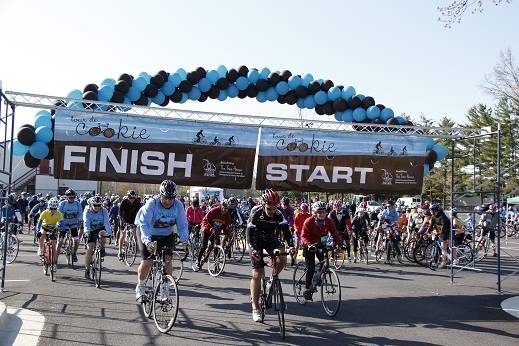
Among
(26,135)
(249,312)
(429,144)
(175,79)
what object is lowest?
(249,312)

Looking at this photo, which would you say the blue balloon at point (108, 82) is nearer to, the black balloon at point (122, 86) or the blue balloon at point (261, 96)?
the black balloon at point (122, 86)

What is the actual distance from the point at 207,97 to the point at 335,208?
5.27 metres

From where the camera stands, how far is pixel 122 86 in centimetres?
Result: 1362

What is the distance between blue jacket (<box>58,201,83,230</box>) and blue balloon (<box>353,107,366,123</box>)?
8.03 meters

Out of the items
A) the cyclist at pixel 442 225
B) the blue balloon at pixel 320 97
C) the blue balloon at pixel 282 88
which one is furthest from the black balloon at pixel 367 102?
the cyclist at pixel 442 225

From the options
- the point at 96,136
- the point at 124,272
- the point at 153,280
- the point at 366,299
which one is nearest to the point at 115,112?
the point at 96,136

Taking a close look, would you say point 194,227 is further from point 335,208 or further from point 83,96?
point 83,96

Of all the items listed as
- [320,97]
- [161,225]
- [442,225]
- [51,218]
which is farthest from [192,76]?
[442,225]

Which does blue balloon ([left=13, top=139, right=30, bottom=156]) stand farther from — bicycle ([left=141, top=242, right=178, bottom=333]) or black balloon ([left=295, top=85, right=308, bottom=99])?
black balloon ([left=295, top=85, right=308, bottom=99])

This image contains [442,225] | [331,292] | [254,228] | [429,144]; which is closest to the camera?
[254,228]

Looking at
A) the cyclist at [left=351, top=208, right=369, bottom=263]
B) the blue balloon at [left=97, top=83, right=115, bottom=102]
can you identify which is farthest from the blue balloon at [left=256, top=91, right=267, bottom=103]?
the cyclist at [left=351, top=208, right=369, bottom=263]

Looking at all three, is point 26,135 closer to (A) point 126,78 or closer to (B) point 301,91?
(A) point 126,78

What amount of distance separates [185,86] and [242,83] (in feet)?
5.34

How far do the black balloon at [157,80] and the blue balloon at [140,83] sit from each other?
21 centimetres
